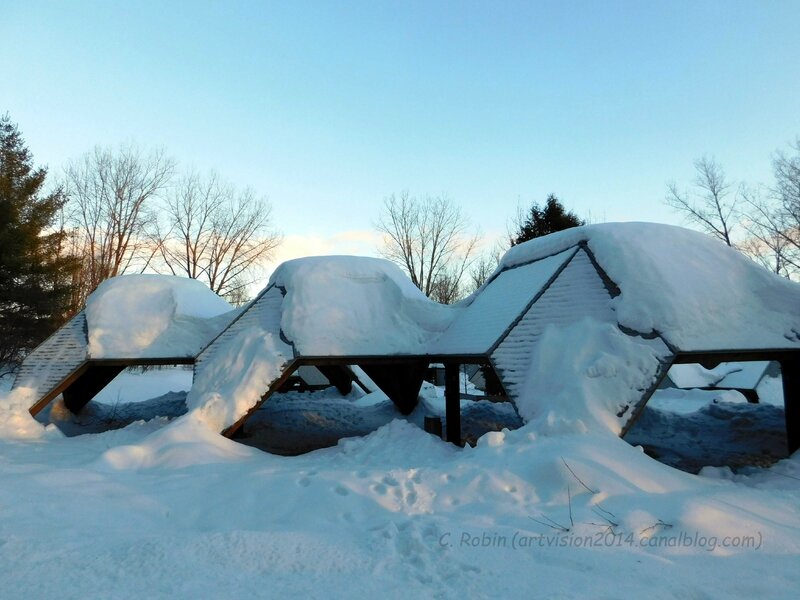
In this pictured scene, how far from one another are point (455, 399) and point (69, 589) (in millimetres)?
6360

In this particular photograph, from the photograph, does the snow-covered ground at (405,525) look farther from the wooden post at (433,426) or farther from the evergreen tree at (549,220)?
the evergreen tree at (549,220)

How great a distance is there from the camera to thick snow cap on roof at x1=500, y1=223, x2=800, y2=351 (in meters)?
6.75

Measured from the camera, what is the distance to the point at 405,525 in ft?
13.7

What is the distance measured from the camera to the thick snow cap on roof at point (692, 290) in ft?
22.1

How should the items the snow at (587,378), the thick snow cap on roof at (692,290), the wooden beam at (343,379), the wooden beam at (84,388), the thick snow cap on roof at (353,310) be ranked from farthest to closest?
the wooden beam at (343,379), the wooden beam at (84,388), the thick snow cap on roof at (353,310), the thick snow cap on roof at (692,290), the snow at (587,378)

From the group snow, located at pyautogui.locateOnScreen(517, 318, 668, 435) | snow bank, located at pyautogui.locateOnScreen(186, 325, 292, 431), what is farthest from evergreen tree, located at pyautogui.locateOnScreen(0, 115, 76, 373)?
snow, located at pyautogui.locateOnScreen(517, 318, 668, 435)

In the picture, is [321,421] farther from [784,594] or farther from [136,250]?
[136,250]

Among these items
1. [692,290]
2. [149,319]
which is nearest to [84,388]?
[149,319]

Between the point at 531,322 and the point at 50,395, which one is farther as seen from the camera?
the point at 50,395

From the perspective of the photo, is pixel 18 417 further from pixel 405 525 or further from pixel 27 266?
pixel 27 266

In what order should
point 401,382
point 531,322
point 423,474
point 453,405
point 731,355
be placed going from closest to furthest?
point 423,474 → point 731,355 → point 531,322 → point 453,405 → point 401,382

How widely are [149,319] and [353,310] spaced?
4651mm

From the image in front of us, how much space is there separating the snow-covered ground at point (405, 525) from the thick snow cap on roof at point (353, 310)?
2.48 metres

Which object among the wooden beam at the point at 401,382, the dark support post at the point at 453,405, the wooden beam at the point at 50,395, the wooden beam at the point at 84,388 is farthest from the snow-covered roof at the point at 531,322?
the wooden beam at the point at 84,388
